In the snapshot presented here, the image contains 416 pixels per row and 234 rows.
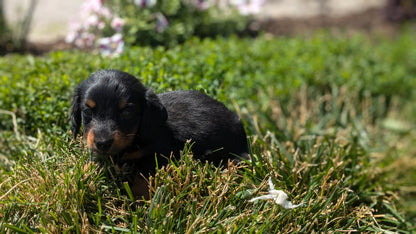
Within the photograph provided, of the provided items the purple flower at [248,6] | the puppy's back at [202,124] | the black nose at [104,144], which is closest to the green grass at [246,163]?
the puppy's back at [202,124]

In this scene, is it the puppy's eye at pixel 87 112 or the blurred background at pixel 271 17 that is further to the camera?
the blurred background at pixel 271 17

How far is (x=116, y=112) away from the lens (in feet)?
8.61

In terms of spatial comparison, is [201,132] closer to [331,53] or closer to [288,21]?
[331,53]

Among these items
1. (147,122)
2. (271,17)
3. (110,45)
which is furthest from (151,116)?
(271,17)

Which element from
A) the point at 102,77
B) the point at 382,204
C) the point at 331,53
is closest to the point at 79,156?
the point at 102,77

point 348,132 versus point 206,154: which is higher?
point 206,154

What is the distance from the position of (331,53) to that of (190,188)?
458cm

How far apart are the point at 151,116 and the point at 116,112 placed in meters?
0.24

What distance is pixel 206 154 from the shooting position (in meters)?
3.13

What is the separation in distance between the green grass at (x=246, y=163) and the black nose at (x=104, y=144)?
1.20 ft

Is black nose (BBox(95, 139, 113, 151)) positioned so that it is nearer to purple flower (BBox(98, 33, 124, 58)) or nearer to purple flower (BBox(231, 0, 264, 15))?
purple flower (BBox(98, 33, 124, 58))

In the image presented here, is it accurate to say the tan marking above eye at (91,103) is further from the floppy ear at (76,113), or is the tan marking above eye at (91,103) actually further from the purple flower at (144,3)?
the purple flower at (144,3)

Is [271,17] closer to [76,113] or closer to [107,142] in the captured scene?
[76,113]

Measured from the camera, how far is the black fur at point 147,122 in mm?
2621
